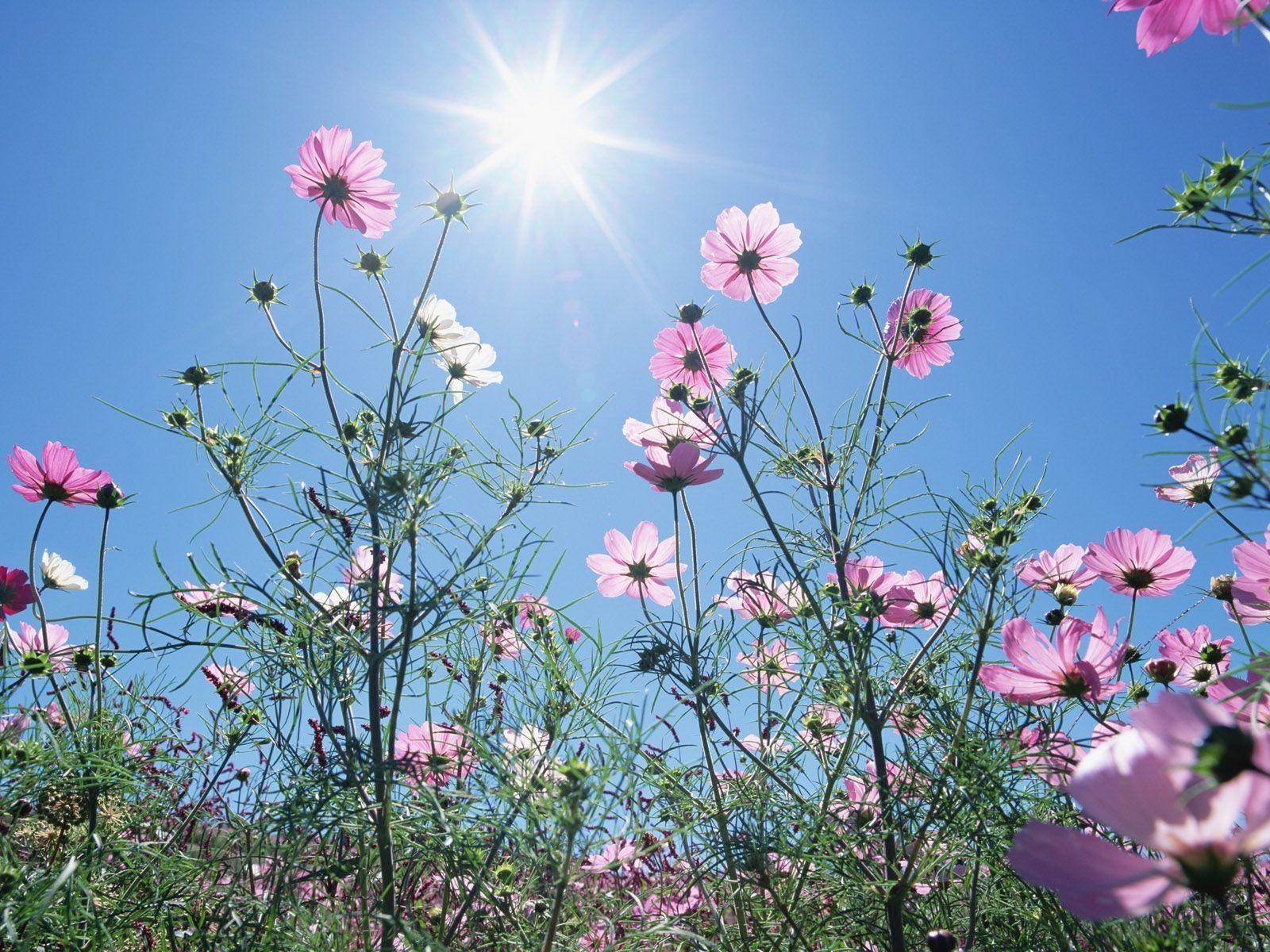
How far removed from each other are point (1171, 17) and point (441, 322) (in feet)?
3.61

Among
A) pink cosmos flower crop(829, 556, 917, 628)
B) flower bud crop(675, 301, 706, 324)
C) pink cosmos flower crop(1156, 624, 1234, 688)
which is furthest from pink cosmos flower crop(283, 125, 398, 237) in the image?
pink cosmos flower crop(1156, 624, 1234, 688)

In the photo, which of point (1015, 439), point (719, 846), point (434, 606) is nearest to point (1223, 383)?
point (1015, 439)

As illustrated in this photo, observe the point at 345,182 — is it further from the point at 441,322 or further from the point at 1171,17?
the point at 1171,17

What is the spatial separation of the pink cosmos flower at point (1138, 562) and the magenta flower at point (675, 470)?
67 cm

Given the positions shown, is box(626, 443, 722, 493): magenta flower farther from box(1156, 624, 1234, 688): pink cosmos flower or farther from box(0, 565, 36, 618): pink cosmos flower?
box(0, 565, 36, 618): pink cosmos flower

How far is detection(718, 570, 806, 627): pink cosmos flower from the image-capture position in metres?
1.24

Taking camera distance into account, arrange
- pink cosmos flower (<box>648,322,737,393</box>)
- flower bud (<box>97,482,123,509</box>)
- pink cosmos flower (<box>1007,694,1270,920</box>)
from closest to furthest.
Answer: pink cosmos flower (<box>1007,694,1270,920</box>) < flower bud (<box>97,482,123,509</box>) < pink cosmos flower (<box>648,322,737,393</box>)

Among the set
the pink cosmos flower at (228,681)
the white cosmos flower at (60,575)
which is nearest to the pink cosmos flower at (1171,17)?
the pink cosmos flower at (228,681)

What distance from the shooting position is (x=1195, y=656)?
1.24m

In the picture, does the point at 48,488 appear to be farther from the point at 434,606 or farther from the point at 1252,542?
the point at 1252,542

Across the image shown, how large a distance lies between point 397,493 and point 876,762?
74 centimetres

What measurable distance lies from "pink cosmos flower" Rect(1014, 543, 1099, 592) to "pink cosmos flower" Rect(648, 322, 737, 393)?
2.04 feet

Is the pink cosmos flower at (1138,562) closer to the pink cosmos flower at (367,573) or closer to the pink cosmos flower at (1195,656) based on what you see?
the pink cosmos flower at (1195,656)

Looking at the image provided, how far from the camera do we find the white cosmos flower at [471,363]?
54.9 inches
